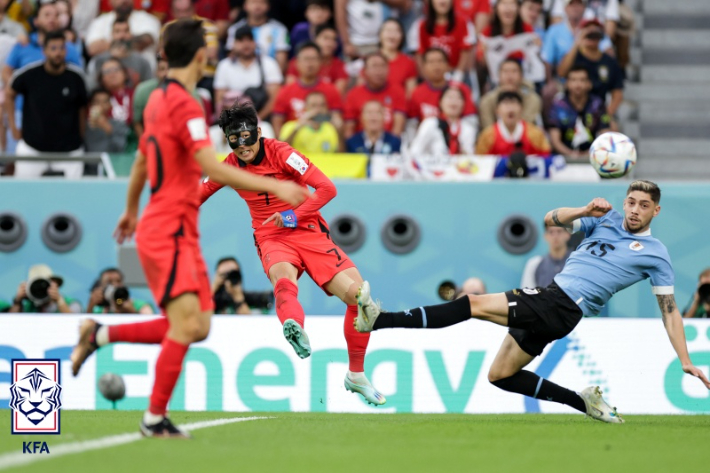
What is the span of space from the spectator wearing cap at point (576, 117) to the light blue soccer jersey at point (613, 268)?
529 cm

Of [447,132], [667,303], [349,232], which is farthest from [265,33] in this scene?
[667,303]

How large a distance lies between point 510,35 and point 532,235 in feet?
9.48

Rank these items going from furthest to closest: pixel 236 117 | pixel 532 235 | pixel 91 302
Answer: pixel 532 235 → pixel 91 302 → pixel 236 117

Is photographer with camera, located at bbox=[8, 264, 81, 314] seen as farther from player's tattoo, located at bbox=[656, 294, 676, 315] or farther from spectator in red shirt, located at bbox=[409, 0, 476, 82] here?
player's tattoo, located at bbox=[656, 294, 676, 315]

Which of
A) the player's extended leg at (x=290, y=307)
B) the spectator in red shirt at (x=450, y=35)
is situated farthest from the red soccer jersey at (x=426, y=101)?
the player's extended leg at (x=290, y=307)

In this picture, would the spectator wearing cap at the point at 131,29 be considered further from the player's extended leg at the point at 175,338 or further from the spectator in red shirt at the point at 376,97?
the player's extended leg at the point at 175,338

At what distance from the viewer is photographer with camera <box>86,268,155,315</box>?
12055 mm

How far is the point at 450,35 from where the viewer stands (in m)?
14.5

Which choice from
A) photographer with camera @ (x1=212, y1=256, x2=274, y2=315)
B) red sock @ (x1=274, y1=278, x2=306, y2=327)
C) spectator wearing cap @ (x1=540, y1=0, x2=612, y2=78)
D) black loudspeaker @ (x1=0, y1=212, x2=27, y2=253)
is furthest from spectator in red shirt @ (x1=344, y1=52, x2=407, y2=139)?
red sock @ (x1=274, y1=278, x2=306, y2=327)

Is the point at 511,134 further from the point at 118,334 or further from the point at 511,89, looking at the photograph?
the point at 118,334

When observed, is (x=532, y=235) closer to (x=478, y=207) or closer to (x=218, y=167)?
(x=478, y=207)

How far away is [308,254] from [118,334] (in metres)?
2.46

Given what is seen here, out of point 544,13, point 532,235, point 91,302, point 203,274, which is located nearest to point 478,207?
point 532,235

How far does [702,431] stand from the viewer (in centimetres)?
795
